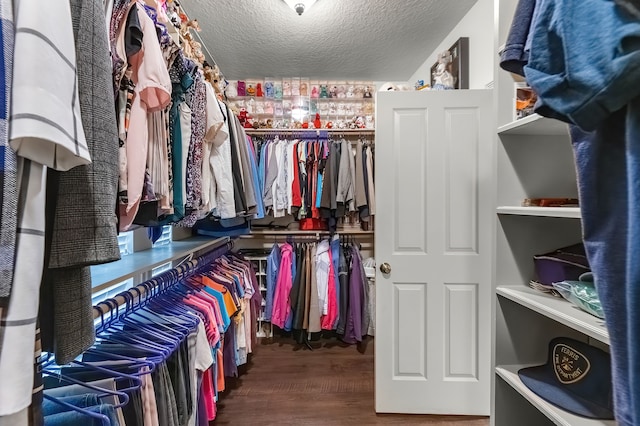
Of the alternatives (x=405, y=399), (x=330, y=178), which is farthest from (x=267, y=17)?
(x=405, y=399)

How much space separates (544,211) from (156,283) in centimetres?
145

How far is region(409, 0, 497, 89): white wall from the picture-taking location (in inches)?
71.6

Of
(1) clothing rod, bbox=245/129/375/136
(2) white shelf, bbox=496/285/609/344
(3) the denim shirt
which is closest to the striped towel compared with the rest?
(3) the denim shirt

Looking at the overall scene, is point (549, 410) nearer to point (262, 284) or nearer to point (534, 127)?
point (534, 127)

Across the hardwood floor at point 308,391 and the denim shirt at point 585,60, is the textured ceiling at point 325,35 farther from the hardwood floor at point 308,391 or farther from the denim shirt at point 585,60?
the hardwood floor at point 308,391

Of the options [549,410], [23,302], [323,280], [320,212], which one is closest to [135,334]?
[23,302]

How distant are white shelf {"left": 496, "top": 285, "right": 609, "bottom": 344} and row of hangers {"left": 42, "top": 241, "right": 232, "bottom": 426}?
3.67 feet

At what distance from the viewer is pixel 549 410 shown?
2.57 feet

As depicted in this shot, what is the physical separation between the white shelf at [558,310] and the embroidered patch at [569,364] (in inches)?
4.3

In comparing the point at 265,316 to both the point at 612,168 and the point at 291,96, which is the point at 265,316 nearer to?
the point at 291,96

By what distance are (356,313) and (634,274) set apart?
87.0 inches

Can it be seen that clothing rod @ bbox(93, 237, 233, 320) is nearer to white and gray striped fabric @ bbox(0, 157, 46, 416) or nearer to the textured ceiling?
white and gray striped fabric @ bbox(0, 157, 46, 416)

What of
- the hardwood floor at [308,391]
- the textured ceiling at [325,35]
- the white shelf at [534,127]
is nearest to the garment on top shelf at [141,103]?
the white shelf at [534,127]

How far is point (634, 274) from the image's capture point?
0.44m
